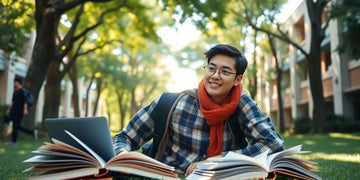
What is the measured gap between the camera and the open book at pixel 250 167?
1.72 meters

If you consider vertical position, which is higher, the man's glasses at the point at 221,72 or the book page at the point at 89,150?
the man's glasses at the point at 221,72

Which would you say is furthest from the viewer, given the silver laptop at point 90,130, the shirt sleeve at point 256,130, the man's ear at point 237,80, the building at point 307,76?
the building at point 307,76

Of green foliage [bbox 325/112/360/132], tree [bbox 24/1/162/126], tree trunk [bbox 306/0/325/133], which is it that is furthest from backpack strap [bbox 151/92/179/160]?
green foliage [bbox 325/112/360/132]

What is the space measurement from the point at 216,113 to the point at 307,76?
25596 millimetres

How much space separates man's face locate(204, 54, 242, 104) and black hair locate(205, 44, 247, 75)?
1.0 inches

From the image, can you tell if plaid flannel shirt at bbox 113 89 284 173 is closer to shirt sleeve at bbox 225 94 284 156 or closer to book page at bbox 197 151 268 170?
shirt sleeve at bbox 225 94 284 156

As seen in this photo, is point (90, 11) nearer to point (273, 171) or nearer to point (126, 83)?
point (126, 83)

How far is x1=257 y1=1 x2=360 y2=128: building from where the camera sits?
64.7 ft

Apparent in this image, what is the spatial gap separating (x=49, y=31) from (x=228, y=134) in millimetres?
8923

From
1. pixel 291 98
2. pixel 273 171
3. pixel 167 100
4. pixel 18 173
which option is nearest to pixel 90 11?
pixel 18 173

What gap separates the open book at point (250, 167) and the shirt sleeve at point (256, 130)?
13.5 inches

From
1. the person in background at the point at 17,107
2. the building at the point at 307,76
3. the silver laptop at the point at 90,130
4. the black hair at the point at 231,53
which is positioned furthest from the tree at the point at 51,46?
the silver laptop at the point at 90,130

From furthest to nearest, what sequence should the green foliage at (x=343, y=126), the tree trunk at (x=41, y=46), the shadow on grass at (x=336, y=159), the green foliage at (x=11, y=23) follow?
the green foliage at (x=343, y=126) → the green foliage at (x=11, y=23) → the tree trunk at (x=41, y=46) → the shadow on grass at (x=336, y=159)

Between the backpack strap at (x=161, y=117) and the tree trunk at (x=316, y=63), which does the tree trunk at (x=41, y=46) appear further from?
the tree trunk at (x=316, y=63)
